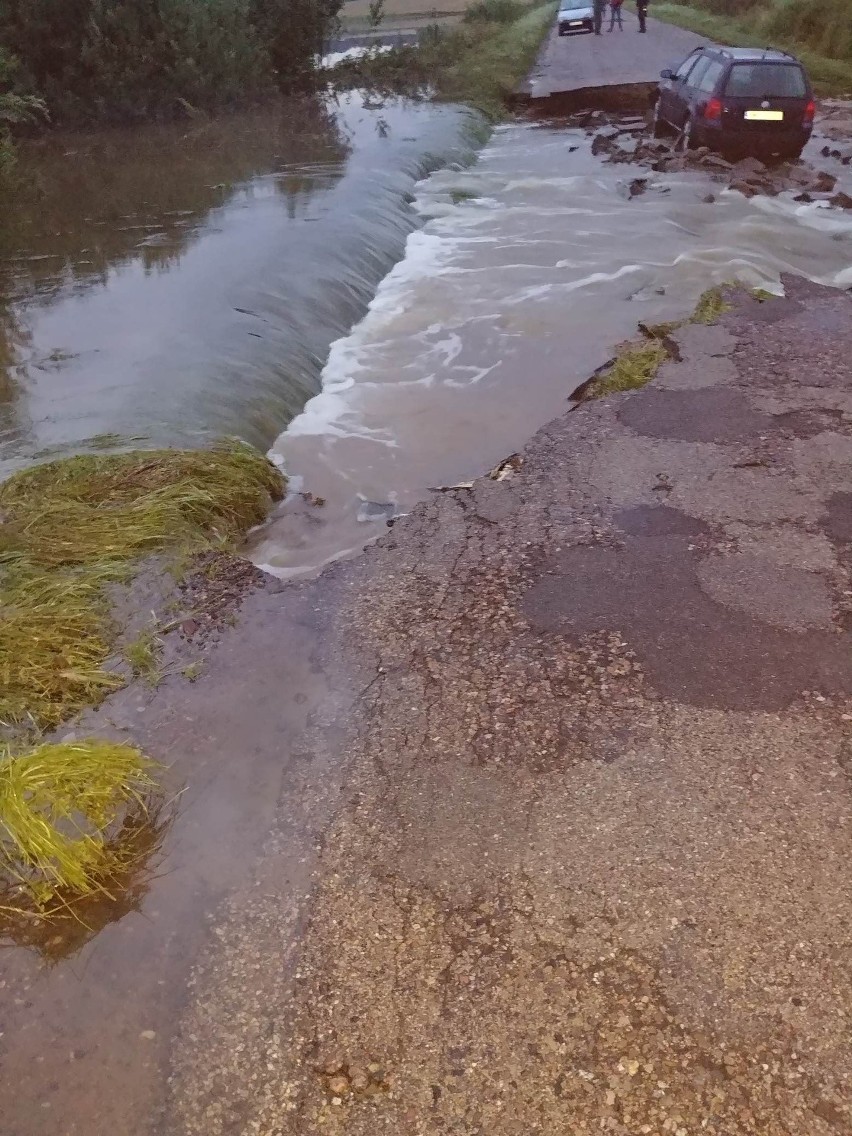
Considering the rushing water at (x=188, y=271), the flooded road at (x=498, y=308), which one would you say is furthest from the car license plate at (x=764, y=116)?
the rushing water at (x=188, y=271)

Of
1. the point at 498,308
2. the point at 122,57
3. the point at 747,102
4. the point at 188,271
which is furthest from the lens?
the point at 122,57

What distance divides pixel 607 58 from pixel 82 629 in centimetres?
2920

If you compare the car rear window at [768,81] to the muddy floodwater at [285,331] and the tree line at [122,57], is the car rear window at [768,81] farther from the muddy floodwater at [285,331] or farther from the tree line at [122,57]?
the tree line at [122,57]

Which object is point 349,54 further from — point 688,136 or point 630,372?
point 630,372

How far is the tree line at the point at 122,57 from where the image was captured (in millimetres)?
18906

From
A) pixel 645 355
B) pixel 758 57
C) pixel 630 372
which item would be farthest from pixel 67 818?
pixel 758 57

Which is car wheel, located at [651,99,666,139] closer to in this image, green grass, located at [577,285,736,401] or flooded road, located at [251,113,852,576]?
flooded road, located at [251,113,852,576]

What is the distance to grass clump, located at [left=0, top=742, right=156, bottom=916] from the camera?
349cm

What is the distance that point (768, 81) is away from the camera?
13414 millimetres

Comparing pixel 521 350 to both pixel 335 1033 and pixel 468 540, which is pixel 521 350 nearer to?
pixel 468 540

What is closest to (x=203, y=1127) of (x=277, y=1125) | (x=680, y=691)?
(x=277, y=1125)

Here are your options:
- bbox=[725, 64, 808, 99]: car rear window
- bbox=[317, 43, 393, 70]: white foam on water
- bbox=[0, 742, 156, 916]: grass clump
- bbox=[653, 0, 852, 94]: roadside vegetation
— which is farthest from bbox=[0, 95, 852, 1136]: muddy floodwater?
bbox=[317, 43, 393, 70]: white foam on water

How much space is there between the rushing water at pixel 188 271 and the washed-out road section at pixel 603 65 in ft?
16.6

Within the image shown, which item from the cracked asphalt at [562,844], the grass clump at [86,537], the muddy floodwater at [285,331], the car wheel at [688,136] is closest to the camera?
the cracked asphalt at [562,844]
